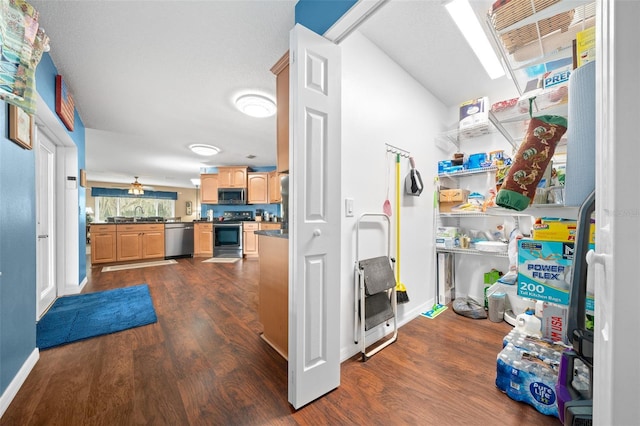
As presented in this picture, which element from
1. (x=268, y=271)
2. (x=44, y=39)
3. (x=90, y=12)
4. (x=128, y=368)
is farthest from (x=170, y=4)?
(x=128, y=368)

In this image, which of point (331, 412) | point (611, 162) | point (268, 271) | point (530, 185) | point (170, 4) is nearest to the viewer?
point (611, 162)

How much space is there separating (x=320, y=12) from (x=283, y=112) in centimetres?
62

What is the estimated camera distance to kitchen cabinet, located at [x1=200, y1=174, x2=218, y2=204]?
21.1ft

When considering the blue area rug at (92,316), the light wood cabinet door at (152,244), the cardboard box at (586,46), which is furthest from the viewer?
the light wood cabinet door at (152,244)

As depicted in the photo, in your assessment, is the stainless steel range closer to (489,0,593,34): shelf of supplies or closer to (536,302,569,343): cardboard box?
(536,302,569,343): cardboard box

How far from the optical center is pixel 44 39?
45.6 inches

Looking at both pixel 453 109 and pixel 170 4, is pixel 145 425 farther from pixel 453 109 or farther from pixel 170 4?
pixel 453 109

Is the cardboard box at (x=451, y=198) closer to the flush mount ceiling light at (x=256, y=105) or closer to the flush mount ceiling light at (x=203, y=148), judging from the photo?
the flush mount ceiling light at (x=256, y=105)

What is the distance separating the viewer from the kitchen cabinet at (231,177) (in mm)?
6367

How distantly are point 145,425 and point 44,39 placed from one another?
191cm

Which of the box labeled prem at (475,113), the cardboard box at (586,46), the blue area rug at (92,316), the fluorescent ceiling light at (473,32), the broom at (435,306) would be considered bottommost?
→ the blue area rug at (92,316)

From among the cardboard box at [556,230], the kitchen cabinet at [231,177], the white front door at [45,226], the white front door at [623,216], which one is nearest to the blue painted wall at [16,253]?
the white front door at [45,226]

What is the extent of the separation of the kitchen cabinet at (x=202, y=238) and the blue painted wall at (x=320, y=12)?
5401mm

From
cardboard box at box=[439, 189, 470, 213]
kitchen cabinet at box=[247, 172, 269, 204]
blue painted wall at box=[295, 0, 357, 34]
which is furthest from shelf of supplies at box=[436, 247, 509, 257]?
kitchen cabinet at box=[247, 172, 269, 204]
